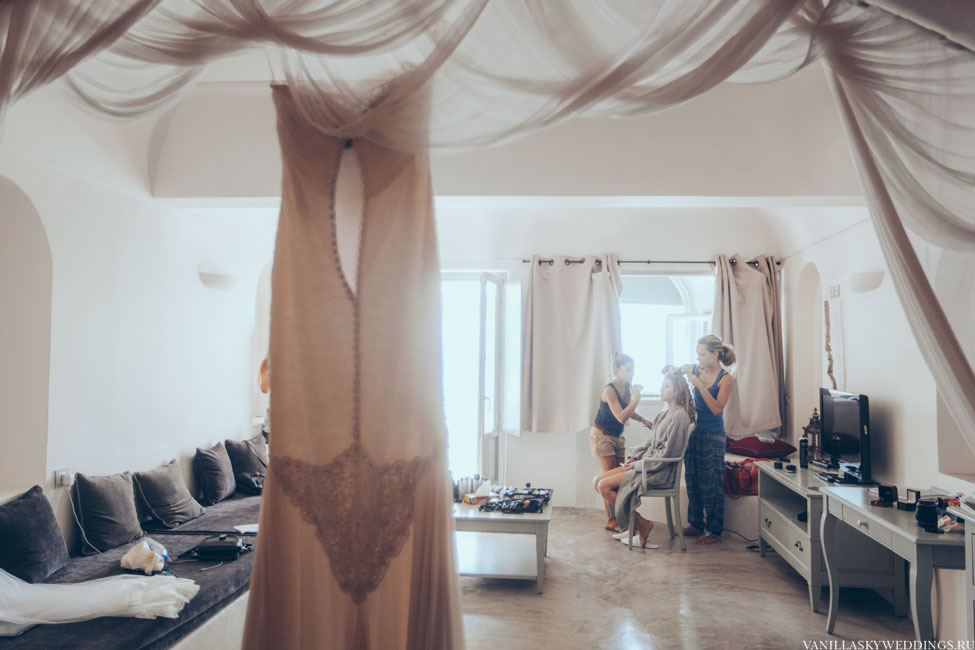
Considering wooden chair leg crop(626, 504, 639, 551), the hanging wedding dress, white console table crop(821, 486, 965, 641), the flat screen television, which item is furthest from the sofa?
the flat screen television

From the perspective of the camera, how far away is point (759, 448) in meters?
5.64

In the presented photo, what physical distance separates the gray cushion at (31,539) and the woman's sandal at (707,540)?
13.7 feet

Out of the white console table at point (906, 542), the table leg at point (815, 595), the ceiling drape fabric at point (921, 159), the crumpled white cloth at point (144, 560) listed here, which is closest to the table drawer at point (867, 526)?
the white console table at point (906, 542)

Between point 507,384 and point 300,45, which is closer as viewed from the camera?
point 300,45

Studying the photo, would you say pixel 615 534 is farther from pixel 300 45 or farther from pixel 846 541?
pixel 300 45

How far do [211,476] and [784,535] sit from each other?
384 cm

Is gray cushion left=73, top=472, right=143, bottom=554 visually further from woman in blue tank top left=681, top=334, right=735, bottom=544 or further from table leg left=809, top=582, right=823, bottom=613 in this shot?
woman in blue tank top left=681, top=334, right=735, bottom=544

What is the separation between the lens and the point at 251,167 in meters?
3.92

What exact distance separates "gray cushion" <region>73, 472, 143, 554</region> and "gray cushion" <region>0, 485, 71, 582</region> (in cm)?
21

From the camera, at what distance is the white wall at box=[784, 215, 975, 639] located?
330 cm

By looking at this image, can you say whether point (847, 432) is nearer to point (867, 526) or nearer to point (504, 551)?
point (867, 526)

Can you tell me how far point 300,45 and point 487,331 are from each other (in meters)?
4.35

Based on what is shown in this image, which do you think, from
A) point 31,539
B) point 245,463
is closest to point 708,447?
point 245,463

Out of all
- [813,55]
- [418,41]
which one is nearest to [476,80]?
[418,41]
